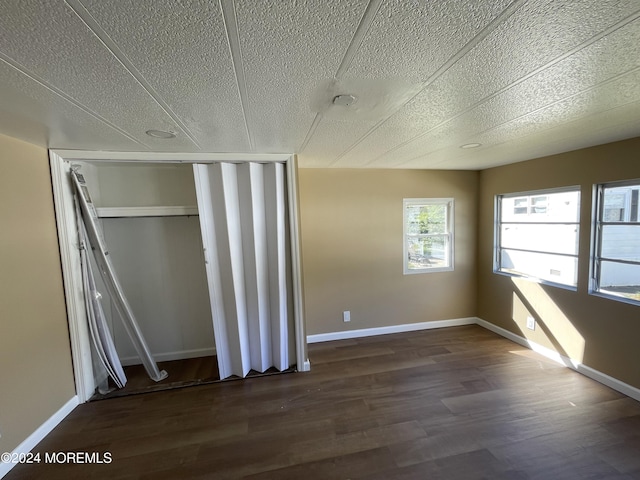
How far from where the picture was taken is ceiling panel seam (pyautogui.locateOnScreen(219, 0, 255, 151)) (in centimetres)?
A: 79

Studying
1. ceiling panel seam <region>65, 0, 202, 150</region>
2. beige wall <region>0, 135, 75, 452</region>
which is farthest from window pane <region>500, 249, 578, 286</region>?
beige wall <region>0, 135, 75, 452</region>

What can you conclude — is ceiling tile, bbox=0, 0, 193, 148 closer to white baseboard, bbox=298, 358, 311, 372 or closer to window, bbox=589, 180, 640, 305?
white baseboard, bbox=298, 358, 311, 372

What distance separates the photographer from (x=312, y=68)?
3.64 ft

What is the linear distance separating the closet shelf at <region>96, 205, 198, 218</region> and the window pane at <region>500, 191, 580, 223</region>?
390 centimetres

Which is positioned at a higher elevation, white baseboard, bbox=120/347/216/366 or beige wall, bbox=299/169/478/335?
beige wall, bbox=299/169/478/335

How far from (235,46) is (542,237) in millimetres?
3646

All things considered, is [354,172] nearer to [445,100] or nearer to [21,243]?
[445,100]

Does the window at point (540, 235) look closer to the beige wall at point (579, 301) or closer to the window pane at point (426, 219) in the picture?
the beige wall at point (579, 301)

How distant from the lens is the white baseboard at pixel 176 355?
300 centimetres

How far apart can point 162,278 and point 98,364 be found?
958 millimetres

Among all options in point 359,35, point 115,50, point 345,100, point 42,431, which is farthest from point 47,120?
point 42,431

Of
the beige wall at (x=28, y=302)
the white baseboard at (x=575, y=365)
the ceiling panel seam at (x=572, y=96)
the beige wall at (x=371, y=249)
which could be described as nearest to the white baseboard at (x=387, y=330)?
the beige wall at (x=371, y=249)

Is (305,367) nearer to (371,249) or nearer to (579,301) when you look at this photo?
(371,249)

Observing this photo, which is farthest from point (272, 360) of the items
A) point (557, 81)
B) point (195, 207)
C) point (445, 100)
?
point (557, 81)
